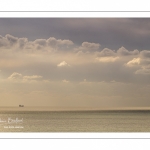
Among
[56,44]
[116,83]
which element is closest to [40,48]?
[56,44]

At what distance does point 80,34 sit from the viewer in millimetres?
8867

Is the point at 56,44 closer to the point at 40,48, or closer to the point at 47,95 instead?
the point at 40,48

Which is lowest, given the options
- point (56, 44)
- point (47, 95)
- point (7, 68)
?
point (47, 95)

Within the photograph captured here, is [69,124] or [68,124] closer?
[69,124]

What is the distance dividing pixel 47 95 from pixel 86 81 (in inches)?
38.2

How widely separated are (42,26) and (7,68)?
4.29 feet
